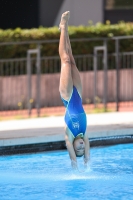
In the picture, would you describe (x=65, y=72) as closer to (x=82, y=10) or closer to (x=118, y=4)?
(x=82, y=10)

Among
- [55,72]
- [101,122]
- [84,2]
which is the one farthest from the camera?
[84,2]

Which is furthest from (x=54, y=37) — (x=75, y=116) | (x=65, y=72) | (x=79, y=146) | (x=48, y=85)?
(x=79, y=146)

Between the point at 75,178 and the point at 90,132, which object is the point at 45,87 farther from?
the point at 75,178

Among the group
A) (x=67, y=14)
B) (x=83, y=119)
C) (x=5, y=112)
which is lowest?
(x=5, y=112)

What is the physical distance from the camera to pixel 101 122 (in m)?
11.6

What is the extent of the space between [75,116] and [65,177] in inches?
30.6

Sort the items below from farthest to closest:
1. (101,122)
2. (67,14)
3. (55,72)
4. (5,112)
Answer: (55,72) → (5,112) → (101,122) → (67,14)

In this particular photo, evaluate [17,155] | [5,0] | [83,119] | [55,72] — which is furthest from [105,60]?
[5,0]

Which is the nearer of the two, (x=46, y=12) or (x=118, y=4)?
(x=46, y=12)

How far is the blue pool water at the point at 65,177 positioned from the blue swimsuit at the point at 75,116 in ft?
A: 1.90

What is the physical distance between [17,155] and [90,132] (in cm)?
132

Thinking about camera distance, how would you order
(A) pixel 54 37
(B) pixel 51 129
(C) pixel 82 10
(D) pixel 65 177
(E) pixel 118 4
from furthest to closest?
(E) pixel 118 4
(C) pixel 82 10
(A) pixel 54 37
(B) pixel 51 129
(D) pixel 65 177

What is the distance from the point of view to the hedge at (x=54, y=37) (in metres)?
16.9

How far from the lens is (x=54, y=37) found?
689 inches
